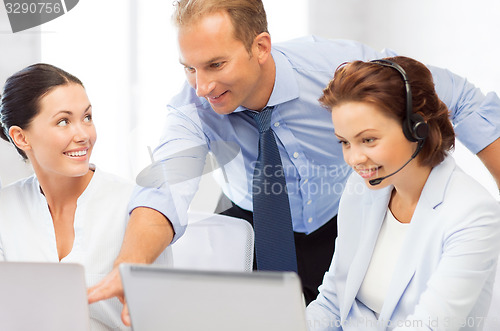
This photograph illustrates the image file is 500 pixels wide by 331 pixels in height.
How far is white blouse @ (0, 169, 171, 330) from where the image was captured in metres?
1.68

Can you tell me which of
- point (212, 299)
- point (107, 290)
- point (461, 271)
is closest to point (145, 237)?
point (107, 290)

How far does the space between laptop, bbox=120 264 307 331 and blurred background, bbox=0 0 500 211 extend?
1960 millimetres

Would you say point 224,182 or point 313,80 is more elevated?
point 313,80

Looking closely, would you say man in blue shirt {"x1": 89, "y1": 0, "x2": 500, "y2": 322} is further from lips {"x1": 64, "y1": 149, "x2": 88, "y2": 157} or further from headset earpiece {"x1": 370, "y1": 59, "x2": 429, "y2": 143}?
headset earpiece {"x1": 370, "y1": 59, "x2": 429, "y2": 143}

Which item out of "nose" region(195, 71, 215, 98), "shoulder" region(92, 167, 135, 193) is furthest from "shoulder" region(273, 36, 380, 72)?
"shoulder" region(92, 167, 135, 193)

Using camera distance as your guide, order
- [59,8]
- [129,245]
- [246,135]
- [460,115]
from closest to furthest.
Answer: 1. [129,245]
2. [460,115]
3. [246,135]
4. [59,8]

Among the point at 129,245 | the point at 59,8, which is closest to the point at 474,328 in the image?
the point at 129,245

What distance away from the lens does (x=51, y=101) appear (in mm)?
1760

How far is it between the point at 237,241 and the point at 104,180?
435 mm

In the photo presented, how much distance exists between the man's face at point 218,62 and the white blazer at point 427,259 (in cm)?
40

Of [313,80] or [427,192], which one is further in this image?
[313,80]

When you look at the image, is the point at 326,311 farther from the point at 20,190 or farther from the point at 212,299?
the point at 20,190

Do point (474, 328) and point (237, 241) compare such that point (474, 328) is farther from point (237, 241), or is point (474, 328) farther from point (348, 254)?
point (237, 241)

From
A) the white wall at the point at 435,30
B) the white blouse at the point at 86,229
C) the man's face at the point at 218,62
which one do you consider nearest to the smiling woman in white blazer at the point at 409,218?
the man's face at the point at 218,62
